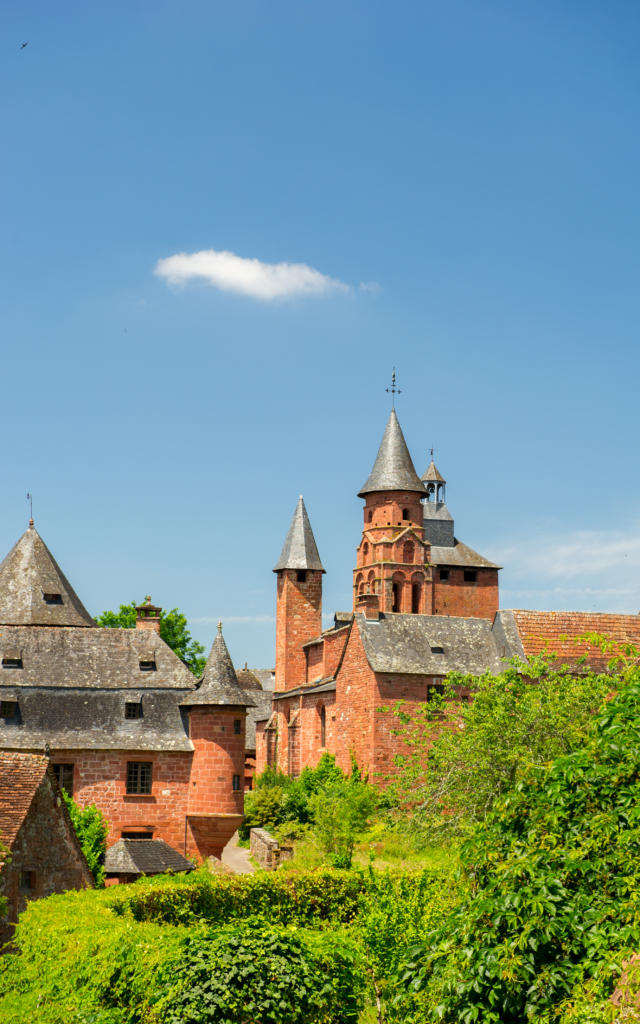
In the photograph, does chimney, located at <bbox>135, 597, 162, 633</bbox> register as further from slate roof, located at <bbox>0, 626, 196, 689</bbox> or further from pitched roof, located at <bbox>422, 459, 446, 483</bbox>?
pitched roof, located at <bbox>422, 459, 446, 483</bbox>

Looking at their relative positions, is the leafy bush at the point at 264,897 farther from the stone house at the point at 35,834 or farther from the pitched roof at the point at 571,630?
the pitched roof at the point at 571,630

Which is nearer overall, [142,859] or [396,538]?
[142,859]

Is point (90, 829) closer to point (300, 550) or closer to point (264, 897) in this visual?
point (264, 897)

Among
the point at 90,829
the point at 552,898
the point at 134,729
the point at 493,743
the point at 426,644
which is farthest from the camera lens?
the point at 426,644

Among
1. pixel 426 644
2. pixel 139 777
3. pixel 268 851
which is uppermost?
pixel 426 644

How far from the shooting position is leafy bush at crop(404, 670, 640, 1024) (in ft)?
26.3

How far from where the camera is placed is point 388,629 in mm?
49719

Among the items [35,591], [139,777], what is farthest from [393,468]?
[139,777]

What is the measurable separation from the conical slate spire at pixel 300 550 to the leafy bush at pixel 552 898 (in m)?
52.6

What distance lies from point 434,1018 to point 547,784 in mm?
2264

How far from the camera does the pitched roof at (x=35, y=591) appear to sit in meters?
51.5

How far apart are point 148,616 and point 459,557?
26.7 meters

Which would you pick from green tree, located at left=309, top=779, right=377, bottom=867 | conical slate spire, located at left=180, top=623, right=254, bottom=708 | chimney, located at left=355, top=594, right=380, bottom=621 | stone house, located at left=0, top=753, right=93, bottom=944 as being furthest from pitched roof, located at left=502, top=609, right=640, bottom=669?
stone house, located at left=0, top=753, right=93, bottom=944

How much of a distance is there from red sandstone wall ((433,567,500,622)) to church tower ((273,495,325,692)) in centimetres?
1026
